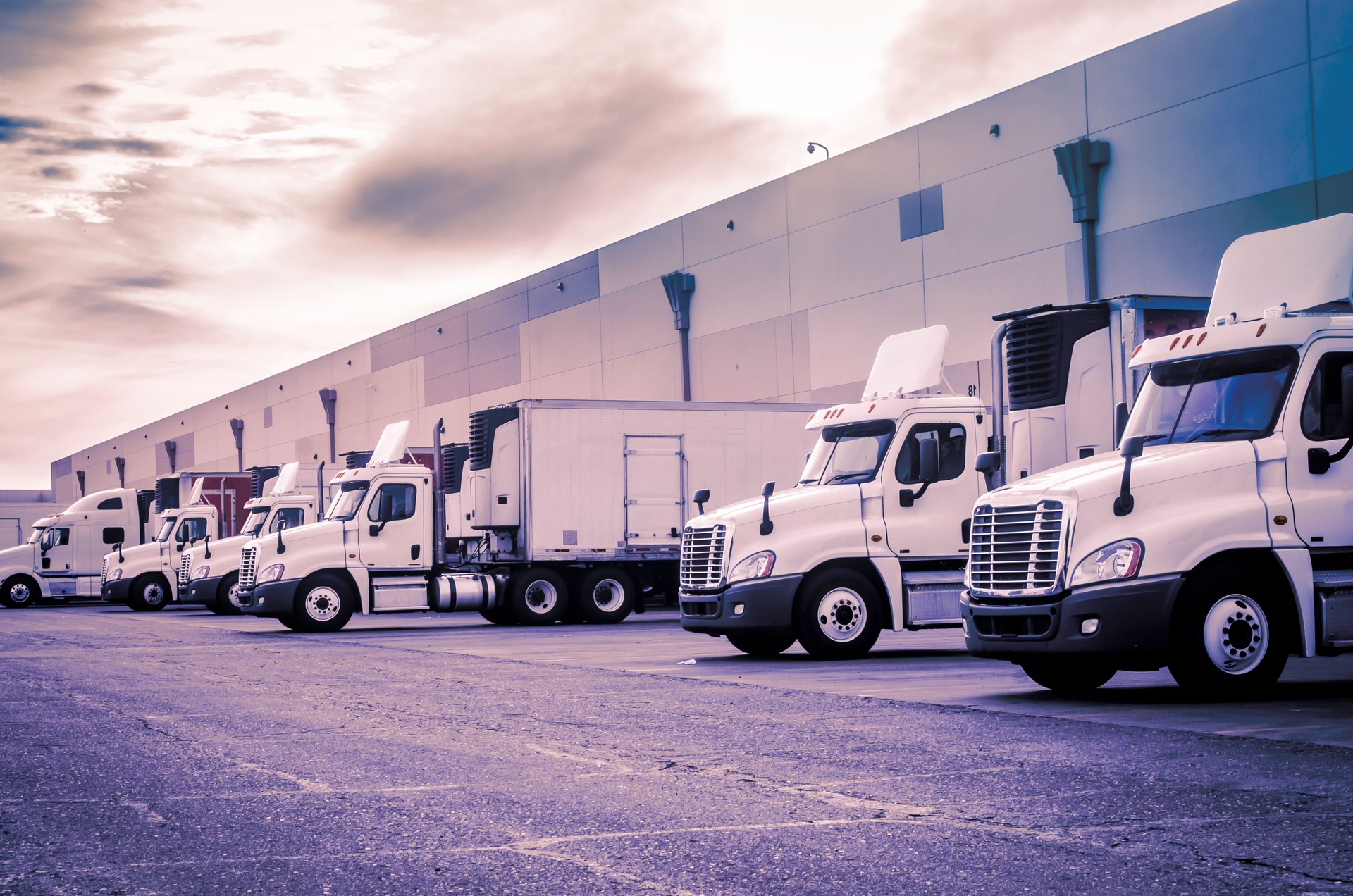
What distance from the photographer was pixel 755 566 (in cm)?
1625

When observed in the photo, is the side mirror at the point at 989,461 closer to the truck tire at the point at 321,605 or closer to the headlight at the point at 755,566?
the headlight at the point at 755,566

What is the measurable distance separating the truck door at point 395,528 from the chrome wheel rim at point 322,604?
78 centimetres

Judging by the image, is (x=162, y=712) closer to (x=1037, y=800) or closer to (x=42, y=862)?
(x=42, y=862)

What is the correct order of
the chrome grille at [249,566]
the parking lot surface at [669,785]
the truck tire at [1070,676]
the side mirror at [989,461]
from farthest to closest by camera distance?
the chrome grille at [249,566], the side mirror at [989,461], the truck tire at [1070,676], the parking lot surface at [669,785]

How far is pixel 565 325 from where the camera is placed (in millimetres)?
49438

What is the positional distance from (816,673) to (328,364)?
5763cm

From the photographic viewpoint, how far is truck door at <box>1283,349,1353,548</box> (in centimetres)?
1129

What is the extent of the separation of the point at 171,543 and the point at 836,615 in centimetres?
2701

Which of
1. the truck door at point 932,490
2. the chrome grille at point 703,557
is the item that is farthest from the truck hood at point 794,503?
the truck door at point 932,490

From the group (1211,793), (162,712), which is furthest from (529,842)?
(162,712)

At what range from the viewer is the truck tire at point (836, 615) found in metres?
16.3

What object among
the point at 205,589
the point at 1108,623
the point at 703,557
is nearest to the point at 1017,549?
the point at 1108,623

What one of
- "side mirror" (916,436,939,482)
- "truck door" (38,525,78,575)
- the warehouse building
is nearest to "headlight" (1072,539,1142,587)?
"side mirror" (916,436,939,482)

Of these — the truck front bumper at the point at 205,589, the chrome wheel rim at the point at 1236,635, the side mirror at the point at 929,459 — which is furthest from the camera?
Result: the truck front bumper at the point at 205,589
